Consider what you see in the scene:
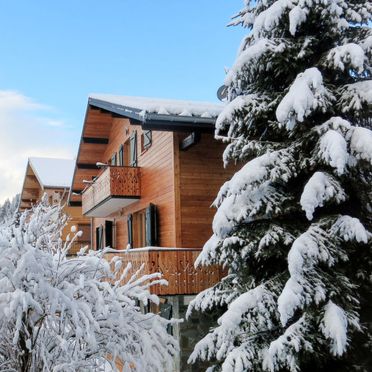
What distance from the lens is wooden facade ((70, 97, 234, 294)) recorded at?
41.4 ft

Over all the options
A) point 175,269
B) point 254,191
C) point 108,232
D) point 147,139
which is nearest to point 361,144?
point 254,191

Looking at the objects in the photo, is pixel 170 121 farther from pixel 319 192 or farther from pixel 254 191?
pixel 319 192

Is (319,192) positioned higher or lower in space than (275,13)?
lower

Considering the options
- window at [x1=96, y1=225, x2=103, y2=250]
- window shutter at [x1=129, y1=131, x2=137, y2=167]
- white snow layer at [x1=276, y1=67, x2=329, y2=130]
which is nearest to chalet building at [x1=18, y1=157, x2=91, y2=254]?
window at [x1=96, y1=225, x2=103, y2=250]

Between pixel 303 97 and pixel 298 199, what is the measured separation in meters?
1.64

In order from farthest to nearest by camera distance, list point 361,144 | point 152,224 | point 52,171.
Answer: point 52,171, point 152,224, point 361,144

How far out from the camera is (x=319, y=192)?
744 centimetres

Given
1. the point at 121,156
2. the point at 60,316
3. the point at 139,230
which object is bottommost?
the point at 60,316

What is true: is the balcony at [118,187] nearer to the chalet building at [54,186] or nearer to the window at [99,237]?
the window at [99,237]

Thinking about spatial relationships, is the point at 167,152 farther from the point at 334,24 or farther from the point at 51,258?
the point at 51,258

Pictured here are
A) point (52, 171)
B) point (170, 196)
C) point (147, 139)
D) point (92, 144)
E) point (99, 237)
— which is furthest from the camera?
point (52, 171)

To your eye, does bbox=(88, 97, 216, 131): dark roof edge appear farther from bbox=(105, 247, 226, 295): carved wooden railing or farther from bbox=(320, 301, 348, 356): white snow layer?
bbox=(320, 301, 348, 356): white snow layer

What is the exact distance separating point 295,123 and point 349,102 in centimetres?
83

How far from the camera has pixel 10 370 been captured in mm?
6551
